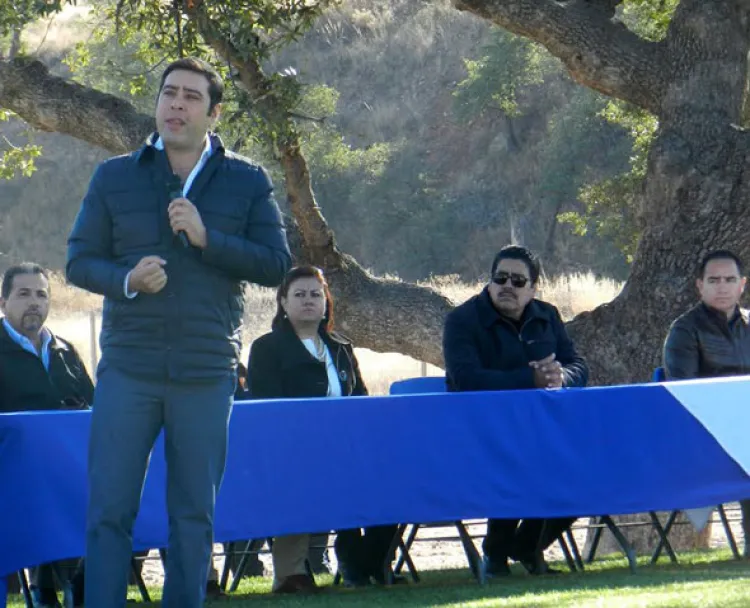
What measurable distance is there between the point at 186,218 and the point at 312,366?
140 inches

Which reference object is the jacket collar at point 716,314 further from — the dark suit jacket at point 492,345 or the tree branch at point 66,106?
the tree branch at point 66,106

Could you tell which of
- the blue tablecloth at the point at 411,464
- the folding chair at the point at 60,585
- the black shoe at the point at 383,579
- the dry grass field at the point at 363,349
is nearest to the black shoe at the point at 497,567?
the black shoe at the point at 383,579

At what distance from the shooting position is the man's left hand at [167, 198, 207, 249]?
192 inches

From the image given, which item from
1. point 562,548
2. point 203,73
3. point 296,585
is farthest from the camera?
point 562,548

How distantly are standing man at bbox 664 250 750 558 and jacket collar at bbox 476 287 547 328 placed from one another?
91 centimetres

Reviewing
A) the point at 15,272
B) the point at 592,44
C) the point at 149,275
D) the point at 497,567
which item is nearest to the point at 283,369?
the point at 497,567

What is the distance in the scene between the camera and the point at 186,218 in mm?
4867

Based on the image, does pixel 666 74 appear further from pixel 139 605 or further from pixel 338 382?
pixel 139 605

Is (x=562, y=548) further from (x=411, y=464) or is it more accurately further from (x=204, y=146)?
(x=204, y=146)

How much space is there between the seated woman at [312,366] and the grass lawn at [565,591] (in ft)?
0.71

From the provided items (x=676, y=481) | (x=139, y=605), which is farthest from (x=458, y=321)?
(x=139, y=605)

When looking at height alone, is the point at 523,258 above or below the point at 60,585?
above

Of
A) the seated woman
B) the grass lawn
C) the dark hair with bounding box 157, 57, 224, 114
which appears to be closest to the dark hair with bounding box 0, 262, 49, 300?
the seated woman

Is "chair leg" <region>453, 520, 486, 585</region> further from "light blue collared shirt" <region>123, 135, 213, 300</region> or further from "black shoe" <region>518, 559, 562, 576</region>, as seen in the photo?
"light blue collared shirt" <region>123, 135, 213, 300</region>
